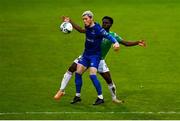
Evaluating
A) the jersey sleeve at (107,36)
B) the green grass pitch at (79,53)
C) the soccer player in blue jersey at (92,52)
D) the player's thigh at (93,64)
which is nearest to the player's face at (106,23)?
the soccer player in blue jersey at (92,52)

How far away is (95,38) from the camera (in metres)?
19.2

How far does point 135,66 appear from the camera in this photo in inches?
1019

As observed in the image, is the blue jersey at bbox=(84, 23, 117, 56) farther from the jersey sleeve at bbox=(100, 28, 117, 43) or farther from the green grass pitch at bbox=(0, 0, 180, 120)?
the green grass pitch at bbox=(0, 0, 180, 120)

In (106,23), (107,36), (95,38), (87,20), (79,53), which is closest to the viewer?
(107,36)

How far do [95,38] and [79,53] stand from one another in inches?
373

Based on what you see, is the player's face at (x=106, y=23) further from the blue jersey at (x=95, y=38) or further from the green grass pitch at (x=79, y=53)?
A: the green grass pitch at (x=79, y=53)

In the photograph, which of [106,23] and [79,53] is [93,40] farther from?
[79,53]

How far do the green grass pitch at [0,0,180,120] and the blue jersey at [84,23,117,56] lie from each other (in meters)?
Answer: 1.58

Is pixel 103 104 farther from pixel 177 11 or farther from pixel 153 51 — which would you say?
pixel 177 11

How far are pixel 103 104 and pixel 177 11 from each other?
23572 millimetres

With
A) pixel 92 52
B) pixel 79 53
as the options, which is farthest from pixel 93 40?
pixel 79 53

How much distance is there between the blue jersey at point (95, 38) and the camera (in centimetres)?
1900

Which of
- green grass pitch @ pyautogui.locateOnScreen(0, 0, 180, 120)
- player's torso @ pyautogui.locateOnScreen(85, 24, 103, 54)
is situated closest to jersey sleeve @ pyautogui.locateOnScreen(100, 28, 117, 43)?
player's torso @ pyautogui.locateOnScreen(85, 24, 103, 54)

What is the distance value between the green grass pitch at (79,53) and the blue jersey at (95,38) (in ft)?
5.18
